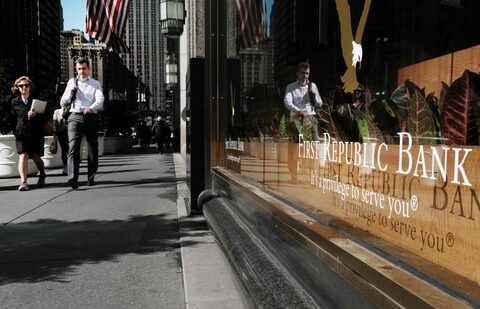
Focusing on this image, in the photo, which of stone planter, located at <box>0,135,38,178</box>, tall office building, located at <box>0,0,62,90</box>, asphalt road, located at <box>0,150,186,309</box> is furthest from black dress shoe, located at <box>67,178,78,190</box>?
tall office building, located at <box>0,0,62,90</box>

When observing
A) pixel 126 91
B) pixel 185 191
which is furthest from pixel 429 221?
pixel 126 91

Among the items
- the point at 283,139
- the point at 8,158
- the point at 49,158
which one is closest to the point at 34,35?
the point at 49,158

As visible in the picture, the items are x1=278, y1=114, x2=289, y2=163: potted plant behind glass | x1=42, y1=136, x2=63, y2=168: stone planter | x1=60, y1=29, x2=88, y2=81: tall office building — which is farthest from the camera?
x1=60, y1=29, x2=88, y2=81: tall office building

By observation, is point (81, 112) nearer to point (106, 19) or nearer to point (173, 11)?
point (106, 19)

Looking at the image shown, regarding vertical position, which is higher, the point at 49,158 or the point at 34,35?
Result: the point at 34,35

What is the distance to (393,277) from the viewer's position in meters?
1.35

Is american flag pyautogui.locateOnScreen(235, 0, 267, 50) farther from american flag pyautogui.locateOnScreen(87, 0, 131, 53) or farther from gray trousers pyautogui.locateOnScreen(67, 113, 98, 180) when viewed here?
american flag pyautogui.locateOnScreen(87, 0, 131, 53)

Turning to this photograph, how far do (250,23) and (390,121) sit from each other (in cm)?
245

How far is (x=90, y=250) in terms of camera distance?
173 inches

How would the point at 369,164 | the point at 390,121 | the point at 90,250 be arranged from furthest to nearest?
the point at 90,250 → the point at 369,164 → the point at 390,121

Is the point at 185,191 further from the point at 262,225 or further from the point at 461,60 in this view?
the point at 461,60

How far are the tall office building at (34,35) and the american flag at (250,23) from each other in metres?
65.3

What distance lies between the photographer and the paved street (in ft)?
10.7

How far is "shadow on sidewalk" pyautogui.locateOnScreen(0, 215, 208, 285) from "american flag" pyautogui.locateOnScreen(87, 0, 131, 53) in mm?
3829
